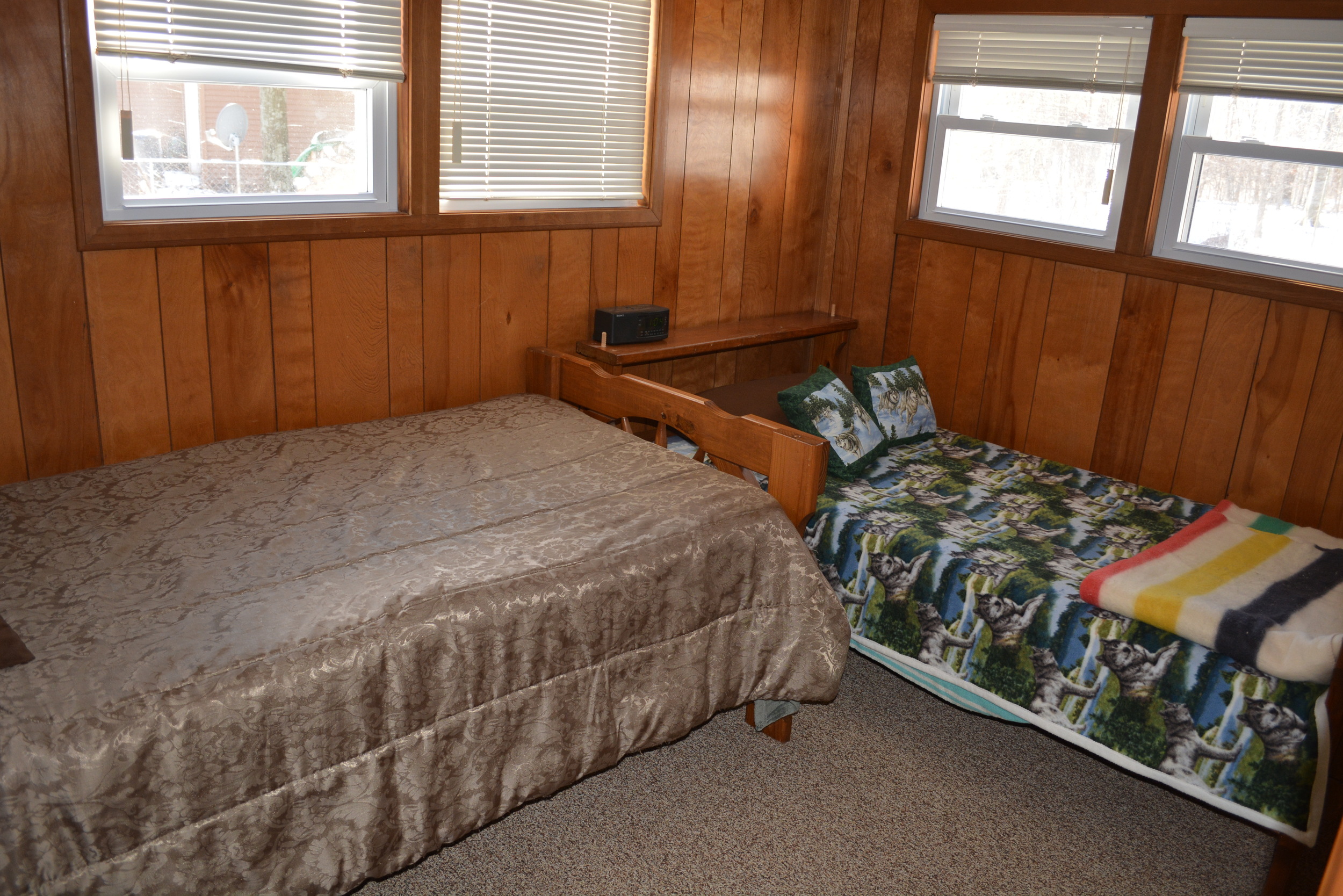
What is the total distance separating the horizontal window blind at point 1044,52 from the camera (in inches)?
122

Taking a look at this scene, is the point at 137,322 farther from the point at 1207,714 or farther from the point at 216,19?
the point at 1207,714

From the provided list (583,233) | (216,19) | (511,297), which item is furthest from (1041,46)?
(216,19)

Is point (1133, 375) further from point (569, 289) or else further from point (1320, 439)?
point (569, 289)

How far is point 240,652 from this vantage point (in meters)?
1.66

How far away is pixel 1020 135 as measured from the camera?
135 inches

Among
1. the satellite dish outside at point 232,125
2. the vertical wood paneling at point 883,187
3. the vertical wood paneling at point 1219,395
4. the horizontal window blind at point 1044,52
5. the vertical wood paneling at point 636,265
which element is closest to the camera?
the satellite dish outside at point 232,125

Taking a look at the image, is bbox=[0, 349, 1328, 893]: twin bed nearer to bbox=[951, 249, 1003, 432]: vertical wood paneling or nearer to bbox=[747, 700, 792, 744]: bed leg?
bbox=[747, 700, 792, 744]: bed leg

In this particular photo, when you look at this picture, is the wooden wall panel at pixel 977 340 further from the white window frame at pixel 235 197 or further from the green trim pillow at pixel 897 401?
the white window frame at pixel 235 197

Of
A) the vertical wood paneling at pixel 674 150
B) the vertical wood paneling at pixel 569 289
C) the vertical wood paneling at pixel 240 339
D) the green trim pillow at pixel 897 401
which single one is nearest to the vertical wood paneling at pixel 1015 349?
the green trim pillow at pixel 897 401

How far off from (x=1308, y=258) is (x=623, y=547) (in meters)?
2.16

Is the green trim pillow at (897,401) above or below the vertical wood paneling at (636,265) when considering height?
below

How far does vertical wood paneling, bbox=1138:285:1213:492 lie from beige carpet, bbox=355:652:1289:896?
39.3 inches

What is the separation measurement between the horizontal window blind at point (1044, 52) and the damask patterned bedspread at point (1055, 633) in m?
1.23

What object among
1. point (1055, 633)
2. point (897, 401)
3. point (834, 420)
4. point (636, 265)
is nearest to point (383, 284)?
point (636, 265)
